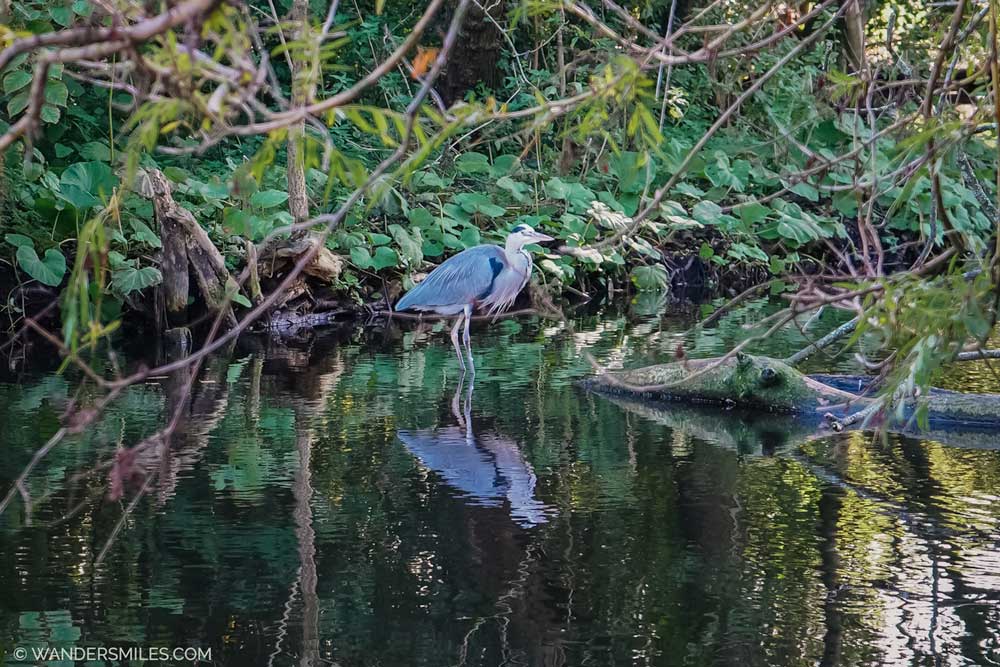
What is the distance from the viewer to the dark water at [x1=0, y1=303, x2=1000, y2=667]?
3.45 metres

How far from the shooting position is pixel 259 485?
514 cm

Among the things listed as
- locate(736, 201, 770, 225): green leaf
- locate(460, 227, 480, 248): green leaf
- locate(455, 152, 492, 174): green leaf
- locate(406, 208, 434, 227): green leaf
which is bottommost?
locate(460, 227, 480, 248): green leaf

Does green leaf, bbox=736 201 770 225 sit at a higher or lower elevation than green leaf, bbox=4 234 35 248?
higher

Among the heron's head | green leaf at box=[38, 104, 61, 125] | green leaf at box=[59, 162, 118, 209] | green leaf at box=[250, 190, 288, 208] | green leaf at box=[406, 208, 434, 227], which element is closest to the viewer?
the heron's head

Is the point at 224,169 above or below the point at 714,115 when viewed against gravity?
below

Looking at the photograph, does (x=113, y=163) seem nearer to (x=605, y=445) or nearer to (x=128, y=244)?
(x=128, y=244)

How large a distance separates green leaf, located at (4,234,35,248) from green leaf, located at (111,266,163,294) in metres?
0.64

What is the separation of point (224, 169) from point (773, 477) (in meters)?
8.20

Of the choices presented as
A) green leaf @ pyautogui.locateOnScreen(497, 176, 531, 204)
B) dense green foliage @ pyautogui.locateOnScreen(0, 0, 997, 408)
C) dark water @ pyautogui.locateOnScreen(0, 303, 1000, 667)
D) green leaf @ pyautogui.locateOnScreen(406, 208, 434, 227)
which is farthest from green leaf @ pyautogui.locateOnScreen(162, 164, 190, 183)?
dark water @ pyautogui.locateOnScreen(0, 303, 1000, 667)

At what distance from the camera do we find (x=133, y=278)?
9344 mm

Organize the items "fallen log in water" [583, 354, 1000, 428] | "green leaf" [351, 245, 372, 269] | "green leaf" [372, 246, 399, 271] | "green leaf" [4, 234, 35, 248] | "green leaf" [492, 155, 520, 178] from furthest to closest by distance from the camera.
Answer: "green leaf" [492, 155, 520, 178] < "green leaf" [372, 246, 399, 271] < "green leaf" [351, 245, 372, 269] < "green leaf" [4, 234, 35, 248] < "fallen log in water" [583, 354, 1000, 428]

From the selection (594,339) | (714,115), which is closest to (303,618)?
(594,339)

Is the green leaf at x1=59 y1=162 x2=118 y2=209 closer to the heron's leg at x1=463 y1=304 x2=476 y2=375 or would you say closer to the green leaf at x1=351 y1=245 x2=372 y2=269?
the green leaf at x1=351 y1=245 x2=372 y2=269

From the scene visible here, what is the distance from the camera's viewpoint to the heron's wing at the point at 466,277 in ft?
28.9
